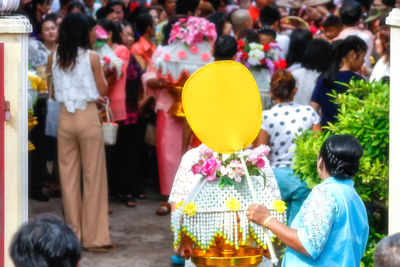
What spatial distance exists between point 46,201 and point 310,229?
522 centimetres

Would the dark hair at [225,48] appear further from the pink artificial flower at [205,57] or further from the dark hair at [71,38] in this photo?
the dark hair at [71,38]

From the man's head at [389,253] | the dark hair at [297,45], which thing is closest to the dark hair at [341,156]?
the man's head at [389,253]

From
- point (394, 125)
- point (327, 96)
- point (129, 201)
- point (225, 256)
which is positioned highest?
point (394, 125)

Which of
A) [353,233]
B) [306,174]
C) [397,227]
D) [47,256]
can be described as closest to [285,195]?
[306,174]

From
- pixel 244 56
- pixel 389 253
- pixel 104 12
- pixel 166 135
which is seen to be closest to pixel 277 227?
pixel 389 253

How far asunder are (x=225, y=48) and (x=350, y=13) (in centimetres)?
277

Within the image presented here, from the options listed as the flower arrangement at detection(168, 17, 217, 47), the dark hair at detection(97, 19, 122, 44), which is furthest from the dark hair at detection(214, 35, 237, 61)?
the dark hair at detection(97, 19, 122, 44)

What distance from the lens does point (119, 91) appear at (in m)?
8.09

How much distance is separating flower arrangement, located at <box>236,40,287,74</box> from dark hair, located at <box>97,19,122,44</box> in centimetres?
131

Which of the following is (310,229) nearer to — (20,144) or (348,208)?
(348,208)

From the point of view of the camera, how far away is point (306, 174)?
5.46 m

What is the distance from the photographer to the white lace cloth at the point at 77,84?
675 cm

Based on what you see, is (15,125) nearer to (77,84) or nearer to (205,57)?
(77,84)

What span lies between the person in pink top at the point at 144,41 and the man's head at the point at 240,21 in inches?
44.2
